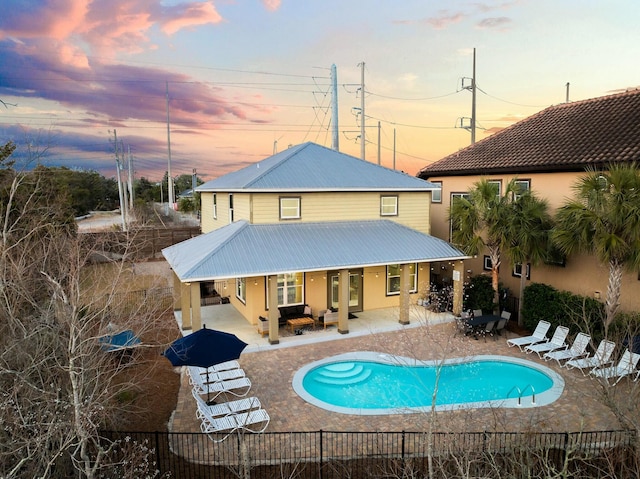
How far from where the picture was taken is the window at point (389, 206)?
21.9 m

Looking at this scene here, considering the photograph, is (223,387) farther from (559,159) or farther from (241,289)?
(559,159)

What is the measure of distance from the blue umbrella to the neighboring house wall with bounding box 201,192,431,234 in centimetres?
846

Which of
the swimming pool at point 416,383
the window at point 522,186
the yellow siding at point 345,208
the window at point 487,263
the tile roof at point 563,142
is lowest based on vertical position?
the swimming pool at point 416,383

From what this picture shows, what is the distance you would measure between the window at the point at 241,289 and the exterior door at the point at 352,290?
3.94 meters

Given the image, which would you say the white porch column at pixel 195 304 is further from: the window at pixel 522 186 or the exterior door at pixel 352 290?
the window at pixel 522 186

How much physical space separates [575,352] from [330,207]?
11.6 metres

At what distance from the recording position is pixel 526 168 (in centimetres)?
1934

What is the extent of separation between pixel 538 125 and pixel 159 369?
21.4 metres

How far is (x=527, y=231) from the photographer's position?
56.4 feet

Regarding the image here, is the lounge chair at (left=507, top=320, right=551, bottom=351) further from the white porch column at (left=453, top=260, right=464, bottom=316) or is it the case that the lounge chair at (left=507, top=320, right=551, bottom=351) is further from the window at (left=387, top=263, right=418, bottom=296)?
the window at (left=387, top=263, right=418, bottom=296)

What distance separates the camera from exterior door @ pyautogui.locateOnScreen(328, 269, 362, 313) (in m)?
20.0

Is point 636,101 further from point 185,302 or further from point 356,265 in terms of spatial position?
point 185,302

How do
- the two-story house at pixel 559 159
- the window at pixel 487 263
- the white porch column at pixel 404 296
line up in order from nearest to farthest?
the two-story house at pixel 559 159
the white porch column at pixel 404 296
the window at pixel 487 263

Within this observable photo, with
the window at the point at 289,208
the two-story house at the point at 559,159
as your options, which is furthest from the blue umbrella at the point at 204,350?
the two-story house at the point at 559,159
